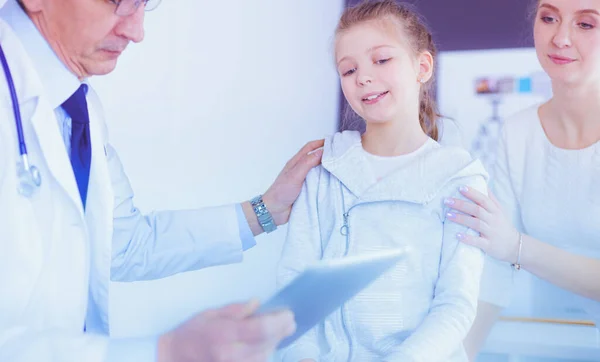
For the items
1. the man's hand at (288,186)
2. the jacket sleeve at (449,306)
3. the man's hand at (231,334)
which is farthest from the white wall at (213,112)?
the man's hand at (231,334)

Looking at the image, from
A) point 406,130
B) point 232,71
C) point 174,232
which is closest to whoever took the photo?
point 406,130

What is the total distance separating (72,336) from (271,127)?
6.20 ft

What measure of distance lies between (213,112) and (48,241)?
1485 millimetres

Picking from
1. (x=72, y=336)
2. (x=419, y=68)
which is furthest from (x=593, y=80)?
(x=72, y=336)

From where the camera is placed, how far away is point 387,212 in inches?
50.5

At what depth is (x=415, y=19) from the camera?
4.73ft

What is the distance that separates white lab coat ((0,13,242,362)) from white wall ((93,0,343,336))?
805 millimetres

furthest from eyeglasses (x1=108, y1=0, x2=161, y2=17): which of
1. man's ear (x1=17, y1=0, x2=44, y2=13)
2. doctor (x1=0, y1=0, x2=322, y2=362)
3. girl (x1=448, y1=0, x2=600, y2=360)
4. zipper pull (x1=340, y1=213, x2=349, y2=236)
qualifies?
girl (x1=448, y1=0, x2=600, y2=360)

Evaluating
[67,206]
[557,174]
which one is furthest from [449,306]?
[67,206]

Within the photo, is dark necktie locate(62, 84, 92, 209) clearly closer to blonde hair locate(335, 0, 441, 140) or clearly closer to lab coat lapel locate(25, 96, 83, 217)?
lab coat lapel locate(25, 96, 83, 217)

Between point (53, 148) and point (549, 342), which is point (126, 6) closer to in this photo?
point (53, 148)

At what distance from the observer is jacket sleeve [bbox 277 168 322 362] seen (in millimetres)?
1319

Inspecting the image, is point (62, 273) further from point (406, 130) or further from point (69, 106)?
point (406, 130)

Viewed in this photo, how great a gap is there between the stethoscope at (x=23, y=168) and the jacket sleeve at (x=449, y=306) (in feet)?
2.12
